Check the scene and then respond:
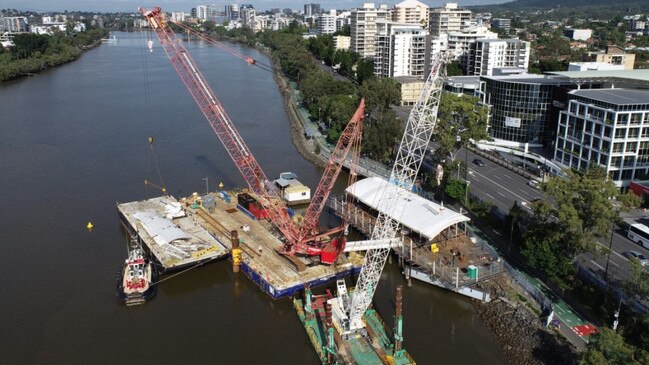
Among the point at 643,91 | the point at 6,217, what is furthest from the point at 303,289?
the point at 643,91

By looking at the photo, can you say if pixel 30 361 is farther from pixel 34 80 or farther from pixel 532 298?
pixel 34 80

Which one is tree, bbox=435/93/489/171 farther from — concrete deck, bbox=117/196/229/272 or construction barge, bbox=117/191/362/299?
concrete deck, bbox=117/196/229/272

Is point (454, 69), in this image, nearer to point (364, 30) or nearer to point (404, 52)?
point (404, 52)

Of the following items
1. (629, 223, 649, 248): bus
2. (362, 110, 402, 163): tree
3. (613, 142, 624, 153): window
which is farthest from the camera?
(362, 110, 402, 163): tree

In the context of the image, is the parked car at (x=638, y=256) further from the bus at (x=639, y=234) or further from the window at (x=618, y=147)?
the window at (x=618, y=147)

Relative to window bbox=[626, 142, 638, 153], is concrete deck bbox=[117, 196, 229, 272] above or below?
below

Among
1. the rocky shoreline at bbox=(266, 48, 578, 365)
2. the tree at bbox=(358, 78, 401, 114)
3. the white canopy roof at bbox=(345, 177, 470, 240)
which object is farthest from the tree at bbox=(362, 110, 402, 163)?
the rocky shoreline at bbox=(266, 48, 578, 365)
